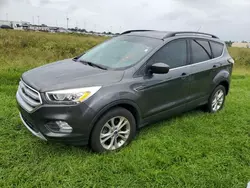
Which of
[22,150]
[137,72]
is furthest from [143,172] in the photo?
[22,150]

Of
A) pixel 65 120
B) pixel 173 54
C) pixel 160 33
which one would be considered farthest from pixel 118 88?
pixel 160 33

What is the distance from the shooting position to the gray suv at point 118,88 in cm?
281

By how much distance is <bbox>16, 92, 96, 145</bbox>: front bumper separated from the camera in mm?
2760

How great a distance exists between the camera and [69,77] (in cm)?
303

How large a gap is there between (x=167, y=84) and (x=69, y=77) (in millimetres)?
1493

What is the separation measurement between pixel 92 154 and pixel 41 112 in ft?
2.86

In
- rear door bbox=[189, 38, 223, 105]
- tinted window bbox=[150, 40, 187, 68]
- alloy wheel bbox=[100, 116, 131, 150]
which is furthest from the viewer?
rear door bbox=[189, 38, 223, 105]

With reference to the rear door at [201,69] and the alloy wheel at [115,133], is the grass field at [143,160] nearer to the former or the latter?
the alloy wheel at [115,133]

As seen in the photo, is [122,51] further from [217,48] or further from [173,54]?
[217,48]

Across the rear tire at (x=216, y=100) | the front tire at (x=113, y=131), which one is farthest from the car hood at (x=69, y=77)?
the rear tire at (x=216, y=100)

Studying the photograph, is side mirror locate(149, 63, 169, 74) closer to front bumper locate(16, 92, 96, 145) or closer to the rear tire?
front bumper locate(16, 92, 96, 145)

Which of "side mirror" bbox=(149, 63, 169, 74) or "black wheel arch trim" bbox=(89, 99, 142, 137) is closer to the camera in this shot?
"black wheel arch trim" bbox=(89, 99, 142, 137)

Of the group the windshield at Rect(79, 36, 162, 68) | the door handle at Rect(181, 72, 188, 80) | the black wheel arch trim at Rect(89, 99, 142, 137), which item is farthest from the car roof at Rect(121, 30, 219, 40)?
the black wheel arch trim at Rect(89, 99, 142, 137)

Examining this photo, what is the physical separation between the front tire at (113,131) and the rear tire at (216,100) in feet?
7.10
